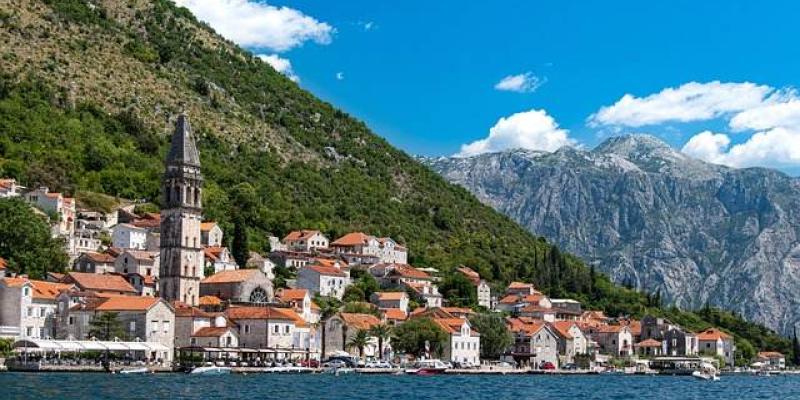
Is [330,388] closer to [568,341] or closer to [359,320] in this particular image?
[359,320]

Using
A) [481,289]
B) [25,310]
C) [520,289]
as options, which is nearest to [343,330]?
[25,310]

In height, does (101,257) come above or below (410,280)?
above

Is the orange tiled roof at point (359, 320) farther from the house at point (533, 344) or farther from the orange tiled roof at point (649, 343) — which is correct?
the orange tiled roof at point (649, 343)

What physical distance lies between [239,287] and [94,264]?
52.7ft

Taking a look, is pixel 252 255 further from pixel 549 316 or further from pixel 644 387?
pixel 644 387

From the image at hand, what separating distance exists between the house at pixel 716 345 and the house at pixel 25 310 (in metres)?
103

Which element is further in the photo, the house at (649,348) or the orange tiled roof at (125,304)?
the house at (649,348)

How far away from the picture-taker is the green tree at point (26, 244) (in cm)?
11556

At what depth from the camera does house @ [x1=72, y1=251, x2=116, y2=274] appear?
12406cm

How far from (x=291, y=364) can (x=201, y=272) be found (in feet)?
46.5

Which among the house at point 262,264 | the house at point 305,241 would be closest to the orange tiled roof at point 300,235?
the house at point 305,241

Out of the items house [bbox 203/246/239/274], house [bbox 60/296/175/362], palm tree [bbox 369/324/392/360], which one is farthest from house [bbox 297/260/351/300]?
house [bbox 60/296/175/362]

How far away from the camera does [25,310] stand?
100625mm

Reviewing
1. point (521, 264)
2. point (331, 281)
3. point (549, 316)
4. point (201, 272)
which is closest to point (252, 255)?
point (331, 281)
